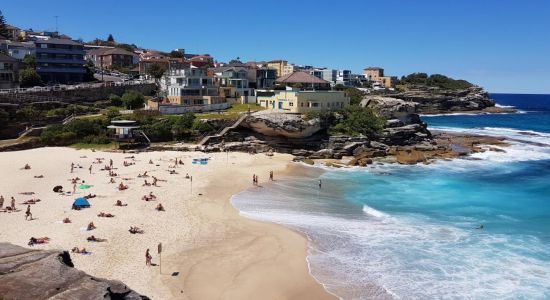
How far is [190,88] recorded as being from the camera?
68812mm

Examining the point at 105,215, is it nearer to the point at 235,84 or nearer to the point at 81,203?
the point at 81,203

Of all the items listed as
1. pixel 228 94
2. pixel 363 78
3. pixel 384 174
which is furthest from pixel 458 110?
pixel 384 174

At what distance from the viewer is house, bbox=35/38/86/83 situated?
7431 cm

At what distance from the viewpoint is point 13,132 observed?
5281 cm

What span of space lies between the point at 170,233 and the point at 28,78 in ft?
168

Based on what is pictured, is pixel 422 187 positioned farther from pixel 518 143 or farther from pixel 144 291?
pixel 518 143

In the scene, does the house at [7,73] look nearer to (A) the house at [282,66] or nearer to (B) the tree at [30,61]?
(B) the tree at [30,61]

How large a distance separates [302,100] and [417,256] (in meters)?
36.0

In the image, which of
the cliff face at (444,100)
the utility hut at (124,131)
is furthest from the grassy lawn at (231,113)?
the cliff face at (444,100)

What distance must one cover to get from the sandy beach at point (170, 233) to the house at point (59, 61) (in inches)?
1432

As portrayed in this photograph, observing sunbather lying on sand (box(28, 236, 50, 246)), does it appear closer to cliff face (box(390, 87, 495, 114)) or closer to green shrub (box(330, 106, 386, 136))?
green shrub (box(330, 106, 386, 136))

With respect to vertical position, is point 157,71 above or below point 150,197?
above

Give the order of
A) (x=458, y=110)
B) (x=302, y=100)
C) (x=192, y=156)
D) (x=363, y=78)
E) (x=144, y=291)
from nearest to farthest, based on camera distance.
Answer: (x=144, y=291)
(x=192, y=156)
(x=302, y=100)
(x=458, y=110)
(x=363, y=78)

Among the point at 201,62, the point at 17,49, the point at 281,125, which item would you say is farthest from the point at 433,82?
the point at 17,49
